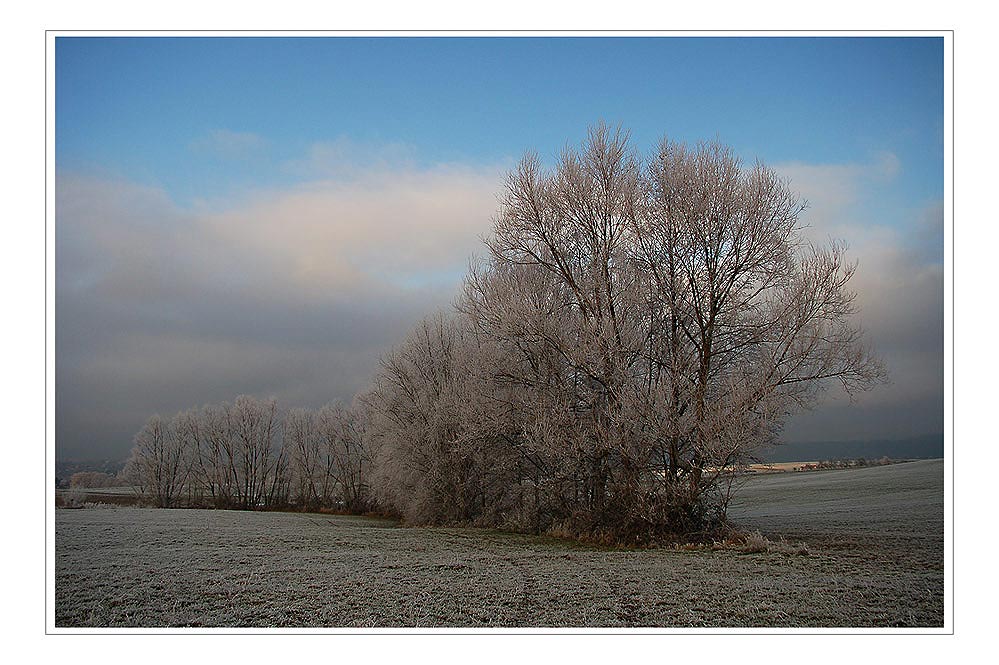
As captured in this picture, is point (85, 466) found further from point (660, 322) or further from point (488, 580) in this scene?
point (660, 322)

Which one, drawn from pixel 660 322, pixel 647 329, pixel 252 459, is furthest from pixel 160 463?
pixel 660 322

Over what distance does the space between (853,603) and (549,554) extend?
5.03 metres

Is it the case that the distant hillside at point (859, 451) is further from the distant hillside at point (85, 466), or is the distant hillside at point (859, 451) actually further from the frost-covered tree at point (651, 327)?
the distant hillside at point (85, 466)

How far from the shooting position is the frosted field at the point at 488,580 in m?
7.44

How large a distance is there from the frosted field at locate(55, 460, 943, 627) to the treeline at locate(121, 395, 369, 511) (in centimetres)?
586

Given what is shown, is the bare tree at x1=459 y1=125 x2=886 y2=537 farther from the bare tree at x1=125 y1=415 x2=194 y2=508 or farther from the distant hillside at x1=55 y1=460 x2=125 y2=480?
the bare tree at x1=125 y1=415 x2=194 y2=508

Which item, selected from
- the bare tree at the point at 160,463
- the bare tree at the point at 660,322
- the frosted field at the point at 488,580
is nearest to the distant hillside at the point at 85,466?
the frosted field at the point at 488,580

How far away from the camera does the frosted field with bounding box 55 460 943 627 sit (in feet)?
24.4

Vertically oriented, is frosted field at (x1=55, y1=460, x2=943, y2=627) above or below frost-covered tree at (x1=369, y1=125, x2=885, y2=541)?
below

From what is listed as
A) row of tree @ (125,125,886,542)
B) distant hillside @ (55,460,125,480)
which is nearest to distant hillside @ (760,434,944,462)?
row of tree @ (125,125,886,542)

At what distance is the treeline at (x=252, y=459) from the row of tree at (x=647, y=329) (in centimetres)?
860

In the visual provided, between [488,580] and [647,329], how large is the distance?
6014 millimetres
